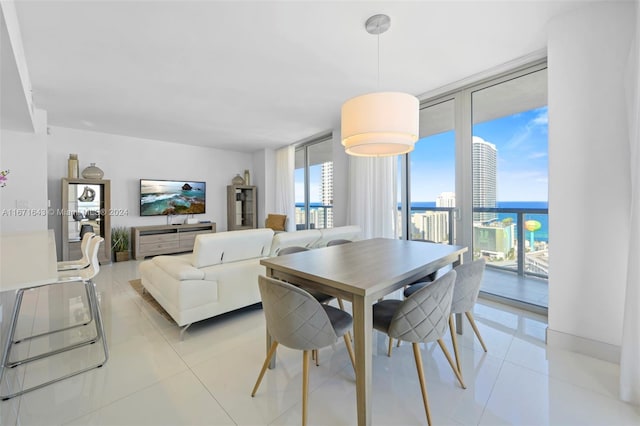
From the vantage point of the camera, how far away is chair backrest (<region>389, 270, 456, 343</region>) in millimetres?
1354

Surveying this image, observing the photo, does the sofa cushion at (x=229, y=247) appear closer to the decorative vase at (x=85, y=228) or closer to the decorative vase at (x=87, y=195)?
the decorative vase at (x=85, y=228)

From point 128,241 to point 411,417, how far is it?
567 cm

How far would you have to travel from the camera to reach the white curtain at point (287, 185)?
6105 millimetres

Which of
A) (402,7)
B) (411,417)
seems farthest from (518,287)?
(402,7)

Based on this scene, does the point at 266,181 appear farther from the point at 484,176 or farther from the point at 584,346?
the point at 584,346

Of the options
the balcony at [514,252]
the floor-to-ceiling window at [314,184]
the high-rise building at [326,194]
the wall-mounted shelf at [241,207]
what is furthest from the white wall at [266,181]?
the balcony at [514,252]

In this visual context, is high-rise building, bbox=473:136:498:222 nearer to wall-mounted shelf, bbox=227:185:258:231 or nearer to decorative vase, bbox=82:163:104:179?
wall-mounted shelf, bbox=227:185:258:231

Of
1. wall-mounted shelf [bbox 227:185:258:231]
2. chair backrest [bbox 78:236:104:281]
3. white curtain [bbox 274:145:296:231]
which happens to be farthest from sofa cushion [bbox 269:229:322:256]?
wall-mounted shelf [bbox 227:185:258:231]

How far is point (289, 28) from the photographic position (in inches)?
85.4

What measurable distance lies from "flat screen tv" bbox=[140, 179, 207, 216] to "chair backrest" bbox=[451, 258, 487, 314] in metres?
5.79

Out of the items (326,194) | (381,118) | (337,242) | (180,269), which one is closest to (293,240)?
(337,242)

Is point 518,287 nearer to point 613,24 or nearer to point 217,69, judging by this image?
point 613,24

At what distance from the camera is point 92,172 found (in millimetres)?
4707

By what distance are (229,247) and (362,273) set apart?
4.73ft
